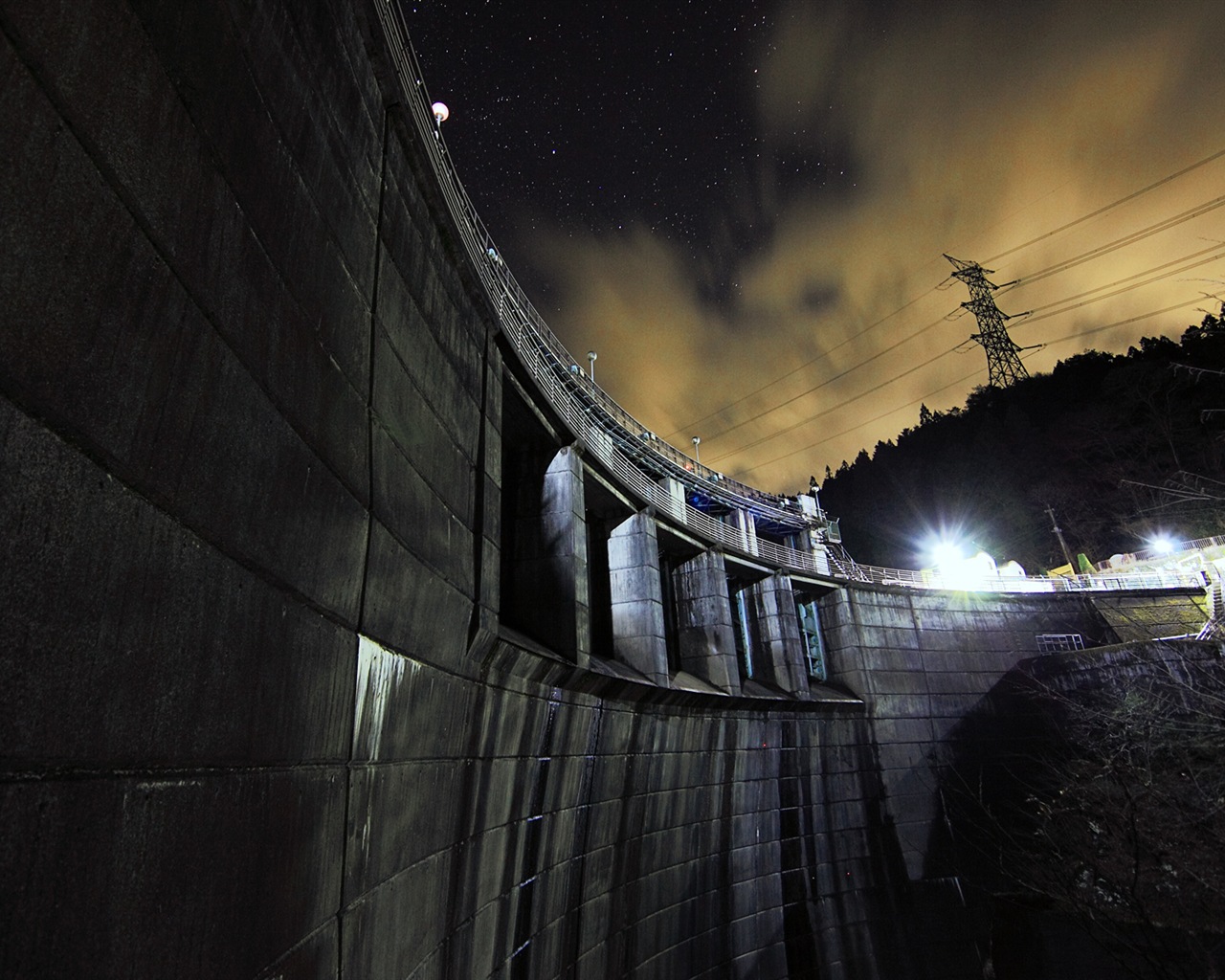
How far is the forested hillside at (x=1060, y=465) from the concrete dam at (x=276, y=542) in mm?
43615

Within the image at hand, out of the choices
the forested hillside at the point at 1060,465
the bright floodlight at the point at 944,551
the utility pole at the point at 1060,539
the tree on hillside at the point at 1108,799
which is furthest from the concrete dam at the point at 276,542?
the bright floodlight at the point at 944,551

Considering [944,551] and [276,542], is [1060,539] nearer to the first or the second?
[944,551]

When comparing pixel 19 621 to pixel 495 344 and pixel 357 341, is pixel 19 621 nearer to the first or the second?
pixel 357 341

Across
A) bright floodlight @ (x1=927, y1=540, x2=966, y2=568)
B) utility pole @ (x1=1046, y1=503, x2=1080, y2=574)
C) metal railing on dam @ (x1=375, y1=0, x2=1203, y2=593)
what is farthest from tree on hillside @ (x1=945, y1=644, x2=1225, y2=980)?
bright floodlight @ (x1=927, y1=540, x2=966, y2=568)

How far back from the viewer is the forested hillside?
46500mm

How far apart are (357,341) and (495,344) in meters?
4.48

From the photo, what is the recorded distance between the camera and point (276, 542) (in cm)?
383

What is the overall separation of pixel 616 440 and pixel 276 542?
22094 mm

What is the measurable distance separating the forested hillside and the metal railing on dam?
16679mm

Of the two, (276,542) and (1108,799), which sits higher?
(276,542)

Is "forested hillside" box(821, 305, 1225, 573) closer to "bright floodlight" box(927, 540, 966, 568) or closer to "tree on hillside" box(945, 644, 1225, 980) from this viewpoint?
"bright floodlight" box(927, 540, 966, 568)

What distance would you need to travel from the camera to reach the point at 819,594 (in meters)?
25.7

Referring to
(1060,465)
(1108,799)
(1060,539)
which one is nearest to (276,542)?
(1108,799)

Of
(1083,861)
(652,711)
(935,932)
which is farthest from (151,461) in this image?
(935,932)
